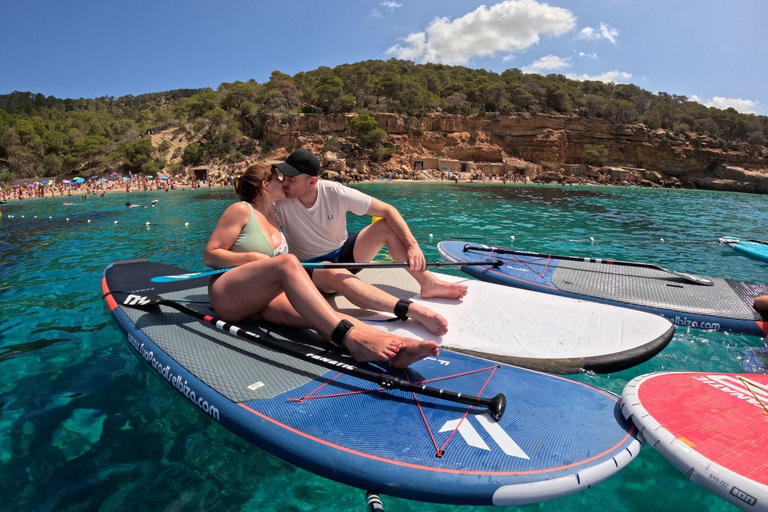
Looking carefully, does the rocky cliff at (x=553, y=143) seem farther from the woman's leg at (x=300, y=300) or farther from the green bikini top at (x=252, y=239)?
the woman's leg at (x=300, y=300)

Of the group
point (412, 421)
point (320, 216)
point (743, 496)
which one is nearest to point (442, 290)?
point (320, 216)

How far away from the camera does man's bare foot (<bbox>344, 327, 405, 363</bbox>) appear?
257cm

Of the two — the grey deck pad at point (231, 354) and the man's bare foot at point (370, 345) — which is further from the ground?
the man's bare foot at point (370, 345)

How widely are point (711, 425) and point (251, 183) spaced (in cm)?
343

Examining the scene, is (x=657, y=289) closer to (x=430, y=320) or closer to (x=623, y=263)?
(x=623, y=263)

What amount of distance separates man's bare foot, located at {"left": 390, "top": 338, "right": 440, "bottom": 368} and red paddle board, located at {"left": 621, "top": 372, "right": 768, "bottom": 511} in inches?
45.2

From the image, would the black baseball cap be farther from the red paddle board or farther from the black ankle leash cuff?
the red paddle board

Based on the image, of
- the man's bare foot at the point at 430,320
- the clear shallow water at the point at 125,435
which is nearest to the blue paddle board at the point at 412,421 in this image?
the man's bare foot at the point at 430,320

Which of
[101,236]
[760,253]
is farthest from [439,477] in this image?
[101,236]

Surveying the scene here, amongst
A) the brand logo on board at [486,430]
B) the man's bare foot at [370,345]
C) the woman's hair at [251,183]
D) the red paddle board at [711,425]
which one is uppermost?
the woman's hair at [251,183]

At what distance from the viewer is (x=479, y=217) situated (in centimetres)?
1739

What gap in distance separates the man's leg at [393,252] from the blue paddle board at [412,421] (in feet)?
3.62

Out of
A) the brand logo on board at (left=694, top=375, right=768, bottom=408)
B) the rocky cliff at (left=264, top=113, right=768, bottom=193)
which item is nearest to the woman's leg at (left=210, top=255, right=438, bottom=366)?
the brand logo on board at (left=694, top=375, right=768, bottom=408)

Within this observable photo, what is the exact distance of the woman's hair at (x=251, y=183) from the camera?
3.34 metres
